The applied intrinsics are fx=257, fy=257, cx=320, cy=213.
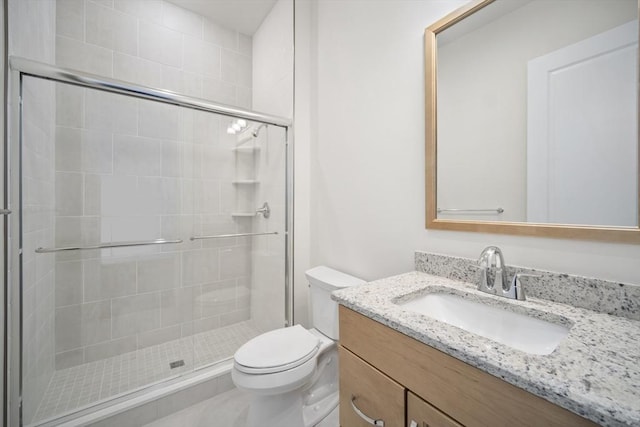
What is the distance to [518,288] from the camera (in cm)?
82

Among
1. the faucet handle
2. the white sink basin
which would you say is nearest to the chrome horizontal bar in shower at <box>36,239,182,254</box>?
the white sink basin

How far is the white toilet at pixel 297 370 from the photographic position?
111 centimetres

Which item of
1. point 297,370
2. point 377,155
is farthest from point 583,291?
point 297,370

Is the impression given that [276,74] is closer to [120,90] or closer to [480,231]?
[120,90]

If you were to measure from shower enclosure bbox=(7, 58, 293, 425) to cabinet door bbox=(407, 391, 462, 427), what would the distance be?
1.39m

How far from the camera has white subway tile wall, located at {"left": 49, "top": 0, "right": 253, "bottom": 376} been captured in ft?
5.14

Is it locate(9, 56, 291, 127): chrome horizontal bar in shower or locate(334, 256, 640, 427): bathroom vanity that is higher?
locate(9, 56, 291, 127): chrome horizontal bar in shower

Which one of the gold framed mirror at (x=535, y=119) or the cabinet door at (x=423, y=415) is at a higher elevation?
the gold framed mirror at (x=535, y=119)

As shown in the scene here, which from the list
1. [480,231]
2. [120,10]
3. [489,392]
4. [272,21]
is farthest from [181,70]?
[489,392]

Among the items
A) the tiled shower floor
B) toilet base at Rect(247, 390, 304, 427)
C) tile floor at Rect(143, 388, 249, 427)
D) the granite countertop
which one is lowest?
tile floor at Rect(143, 388, 249, 427)

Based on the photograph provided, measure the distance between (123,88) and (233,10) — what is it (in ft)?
4.31

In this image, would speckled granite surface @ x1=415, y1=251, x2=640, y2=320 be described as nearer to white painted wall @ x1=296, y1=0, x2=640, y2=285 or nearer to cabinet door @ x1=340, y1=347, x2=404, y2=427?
white painted wall @ x1=296, y1=0, x2=640, y2=285

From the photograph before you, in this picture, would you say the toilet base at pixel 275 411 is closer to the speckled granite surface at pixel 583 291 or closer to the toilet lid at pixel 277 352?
the toilet lid at pixel 277 352

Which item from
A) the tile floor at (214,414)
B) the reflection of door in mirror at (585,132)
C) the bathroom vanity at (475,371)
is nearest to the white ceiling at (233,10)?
the reflection of door in mirror at (585,132)
